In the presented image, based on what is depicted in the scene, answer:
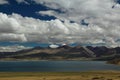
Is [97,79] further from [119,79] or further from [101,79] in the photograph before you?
[119,79]

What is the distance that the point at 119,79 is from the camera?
90688 millimetres

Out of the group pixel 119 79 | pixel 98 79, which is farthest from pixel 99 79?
pixel 119 79

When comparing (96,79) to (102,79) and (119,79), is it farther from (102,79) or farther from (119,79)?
(119,79)

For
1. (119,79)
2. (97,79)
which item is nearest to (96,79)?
(97,79)

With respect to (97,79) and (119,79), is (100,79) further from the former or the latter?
(119,79)

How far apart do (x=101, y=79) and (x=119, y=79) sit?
257 inches

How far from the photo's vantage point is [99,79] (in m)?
90.2

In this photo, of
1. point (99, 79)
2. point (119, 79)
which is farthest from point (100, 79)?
point (119, 79)

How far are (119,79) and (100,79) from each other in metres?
6.95

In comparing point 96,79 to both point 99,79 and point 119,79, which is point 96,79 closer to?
point 99,79

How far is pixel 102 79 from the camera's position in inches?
3568

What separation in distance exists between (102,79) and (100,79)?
0.84 m

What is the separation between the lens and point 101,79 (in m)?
90.7

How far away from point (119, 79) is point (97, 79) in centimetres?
812
